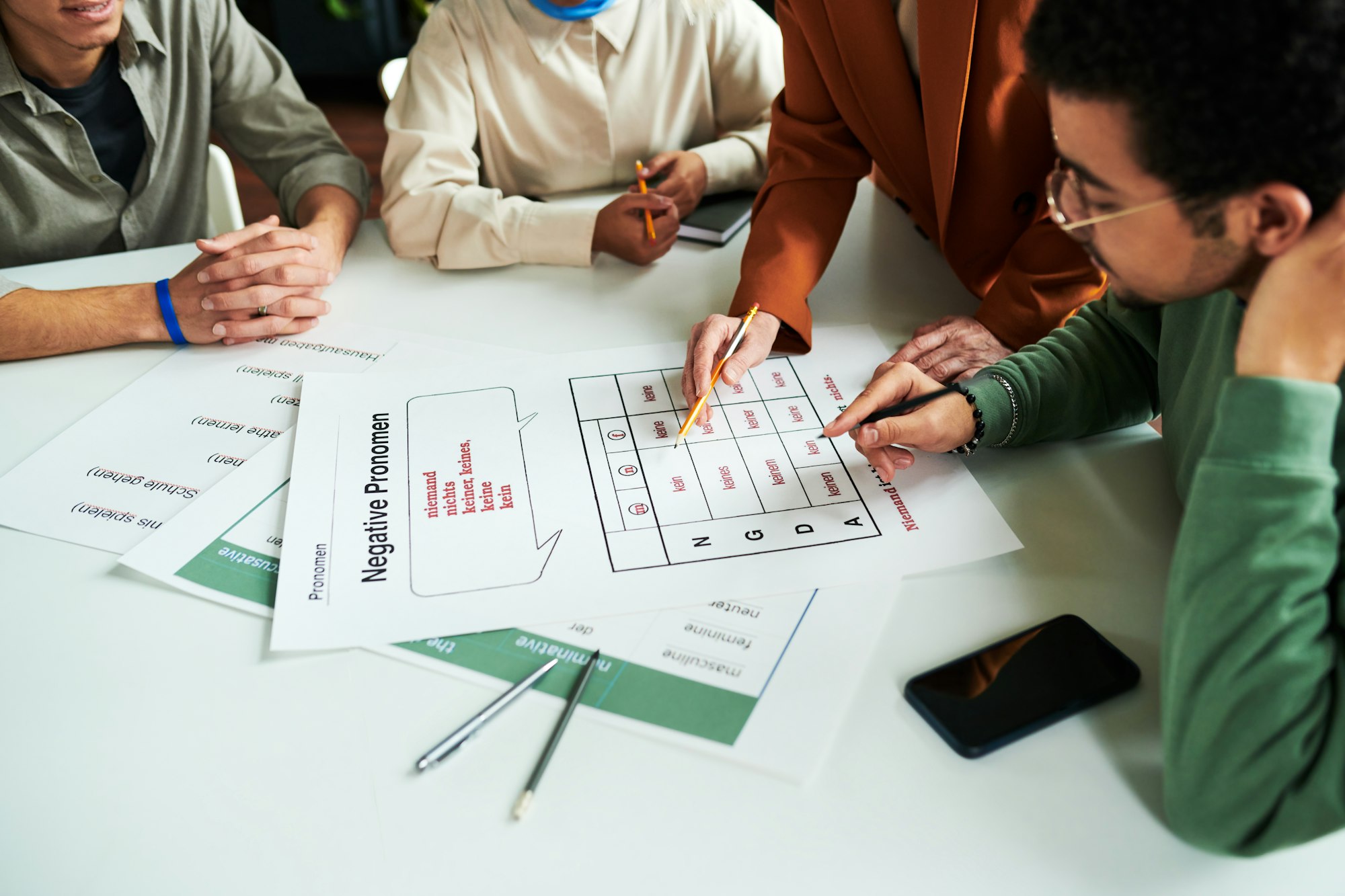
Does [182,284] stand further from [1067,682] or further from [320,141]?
[1067,682]

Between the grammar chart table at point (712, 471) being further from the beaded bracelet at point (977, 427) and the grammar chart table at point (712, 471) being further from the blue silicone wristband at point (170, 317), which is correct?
the blue silicone wristband at point (170, 317)

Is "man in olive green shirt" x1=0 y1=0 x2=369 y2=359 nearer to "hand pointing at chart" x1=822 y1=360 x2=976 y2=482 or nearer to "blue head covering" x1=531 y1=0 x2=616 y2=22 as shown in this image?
"blue head covering" x1=531 y1=0 x2=616 y2=22

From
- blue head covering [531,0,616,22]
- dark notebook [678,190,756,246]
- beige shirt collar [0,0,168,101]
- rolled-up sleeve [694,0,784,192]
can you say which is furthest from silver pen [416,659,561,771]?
beige shirt collar [0,0,168,101]

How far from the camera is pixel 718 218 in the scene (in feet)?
4.76

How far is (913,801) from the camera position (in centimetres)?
63

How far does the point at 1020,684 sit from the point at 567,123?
4.13ft

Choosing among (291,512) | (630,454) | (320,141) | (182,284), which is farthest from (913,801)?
(320,141)

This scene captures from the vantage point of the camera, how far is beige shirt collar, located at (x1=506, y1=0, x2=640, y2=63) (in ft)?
5.05

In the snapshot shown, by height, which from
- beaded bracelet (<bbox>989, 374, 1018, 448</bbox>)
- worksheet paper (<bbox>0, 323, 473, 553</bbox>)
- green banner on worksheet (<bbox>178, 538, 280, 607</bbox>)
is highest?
beaded bracelet (<bbox>989, 374, 1018, 448</bbox>)

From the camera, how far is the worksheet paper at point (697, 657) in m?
0.67

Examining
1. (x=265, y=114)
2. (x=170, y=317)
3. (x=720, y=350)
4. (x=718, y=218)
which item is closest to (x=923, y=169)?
(x=718, y=218)

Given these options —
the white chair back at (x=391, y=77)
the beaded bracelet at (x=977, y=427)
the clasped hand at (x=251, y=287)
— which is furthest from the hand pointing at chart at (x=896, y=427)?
the white chair back at (x=391, y=77)

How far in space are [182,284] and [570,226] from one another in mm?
499

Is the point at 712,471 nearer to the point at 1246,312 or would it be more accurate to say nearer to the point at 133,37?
the point at 1246,312
